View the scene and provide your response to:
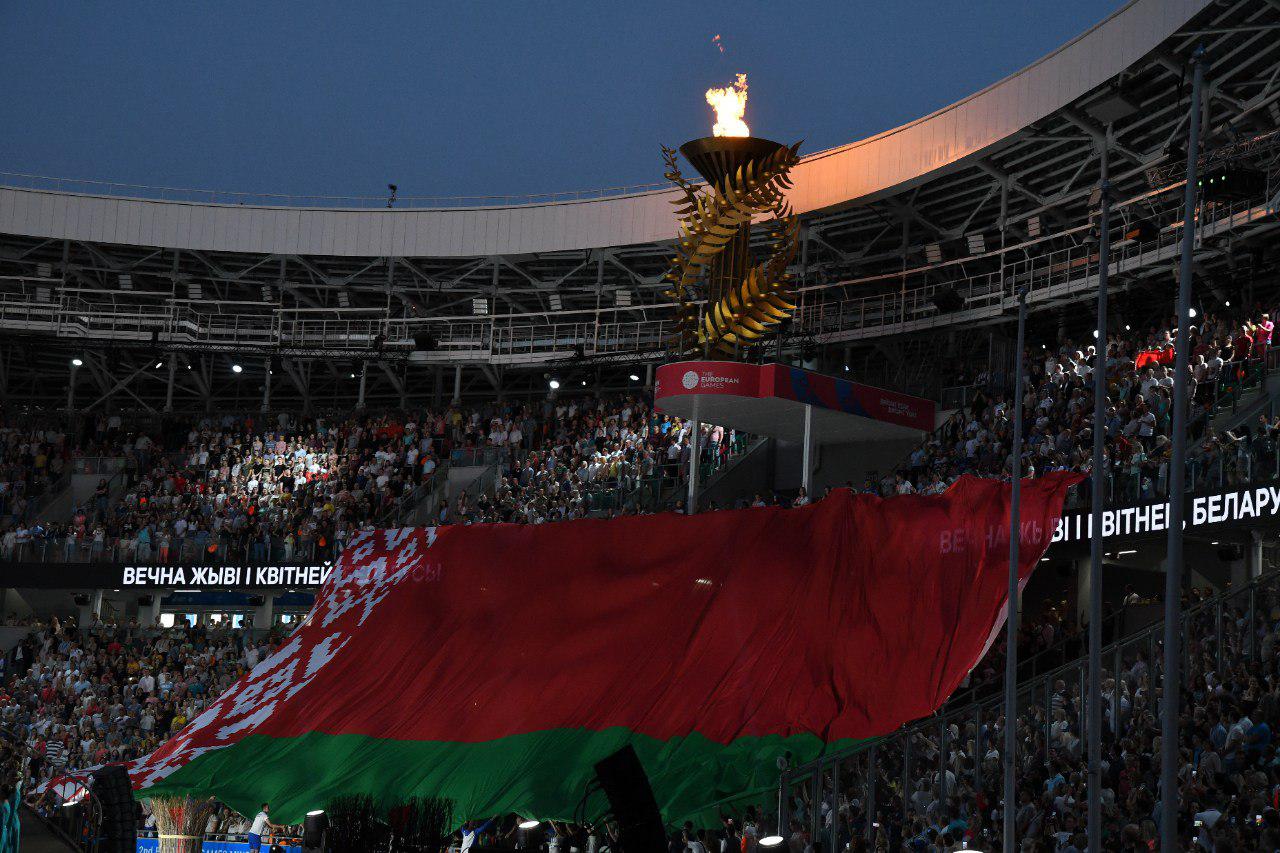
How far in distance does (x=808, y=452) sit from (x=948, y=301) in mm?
9450

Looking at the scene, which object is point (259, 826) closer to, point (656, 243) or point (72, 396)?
point (656, 243)

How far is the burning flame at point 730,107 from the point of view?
38.7 metres

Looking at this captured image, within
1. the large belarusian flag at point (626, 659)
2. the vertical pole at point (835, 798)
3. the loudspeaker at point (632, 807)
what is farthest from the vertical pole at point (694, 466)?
the loudspeaker at point (632, 807)

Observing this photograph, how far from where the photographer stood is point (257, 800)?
2794 centimetres

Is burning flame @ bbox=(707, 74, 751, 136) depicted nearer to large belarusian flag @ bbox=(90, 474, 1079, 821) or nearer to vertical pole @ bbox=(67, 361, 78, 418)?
large belarusian flag @ bbox=(90, 474, 1079, 821)

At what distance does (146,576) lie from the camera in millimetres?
44500

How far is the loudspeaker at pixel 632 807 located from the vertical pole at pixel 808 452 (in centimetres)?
1402

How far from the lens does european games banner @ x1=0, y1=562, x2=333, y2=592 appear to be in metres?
43.3

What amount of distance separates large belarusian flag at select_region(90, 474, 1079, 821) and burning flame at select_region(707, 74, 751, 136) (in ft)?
39.0

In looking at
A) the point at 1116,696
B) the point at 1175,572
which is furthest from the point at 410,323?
the point at 1175,572

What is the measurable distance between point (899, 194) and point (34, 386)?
35.5 m

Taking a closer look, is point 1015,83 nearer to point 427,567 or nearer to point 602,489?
point 602,489

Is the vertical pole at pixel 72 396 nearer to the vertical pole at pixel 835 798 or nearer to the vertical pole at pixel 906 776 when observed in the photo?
the vertical pole at pixel 835 798

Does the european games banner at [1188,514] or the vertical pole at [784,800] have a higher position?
the european games banner at [1188,514]
